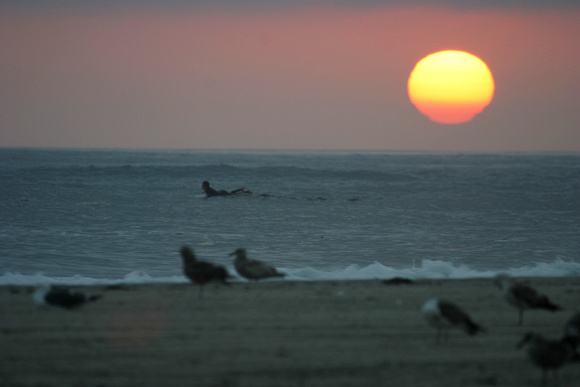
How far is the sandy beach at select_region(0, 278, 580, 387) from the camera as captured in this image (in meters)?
5.24

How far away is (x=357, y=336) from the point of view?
6.39 metres

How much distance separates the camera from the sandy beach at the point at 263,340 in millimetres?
5242

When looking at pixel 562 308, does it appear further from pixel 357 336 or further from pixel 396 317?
pixel 357 336

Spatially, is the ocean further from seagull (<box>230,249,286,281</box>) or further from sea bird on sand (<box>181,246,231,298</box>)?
sea bird on sand (<box>181,246,231,298</box>)

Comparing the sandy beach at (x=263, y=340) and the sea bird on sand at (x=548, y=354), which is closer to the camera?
the sea bird on sand at (x=548, y=354)

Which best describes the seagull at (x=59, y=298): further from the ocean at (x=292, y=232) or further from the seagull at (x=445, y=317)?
the seagull at (x=445, y=317)

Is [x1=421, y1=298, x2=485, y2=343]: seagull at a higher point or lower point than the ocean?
higher

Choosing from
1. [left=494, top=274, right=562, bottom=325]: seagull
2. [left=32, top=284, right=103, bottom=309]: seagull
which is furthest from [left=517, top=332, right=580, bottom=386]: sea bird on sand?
[left=32, top=284, right=103, bottom=309]: seagull

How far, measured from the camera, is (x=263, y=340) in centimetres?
619

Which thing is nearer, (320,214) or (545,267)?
(545,267)

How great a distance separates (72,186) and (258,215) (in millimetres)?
18914

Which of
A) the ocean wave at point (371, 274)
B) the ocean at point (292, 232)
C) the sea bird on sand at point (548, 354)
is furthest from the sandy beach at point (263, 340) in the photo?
the ocean at point (292, 232)

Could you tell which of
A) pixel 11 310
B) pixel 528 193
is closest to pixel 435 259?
pixel 11 310

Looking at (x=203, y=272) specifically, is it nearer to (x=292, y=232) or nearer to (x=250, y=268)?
(x=250, y=268)
